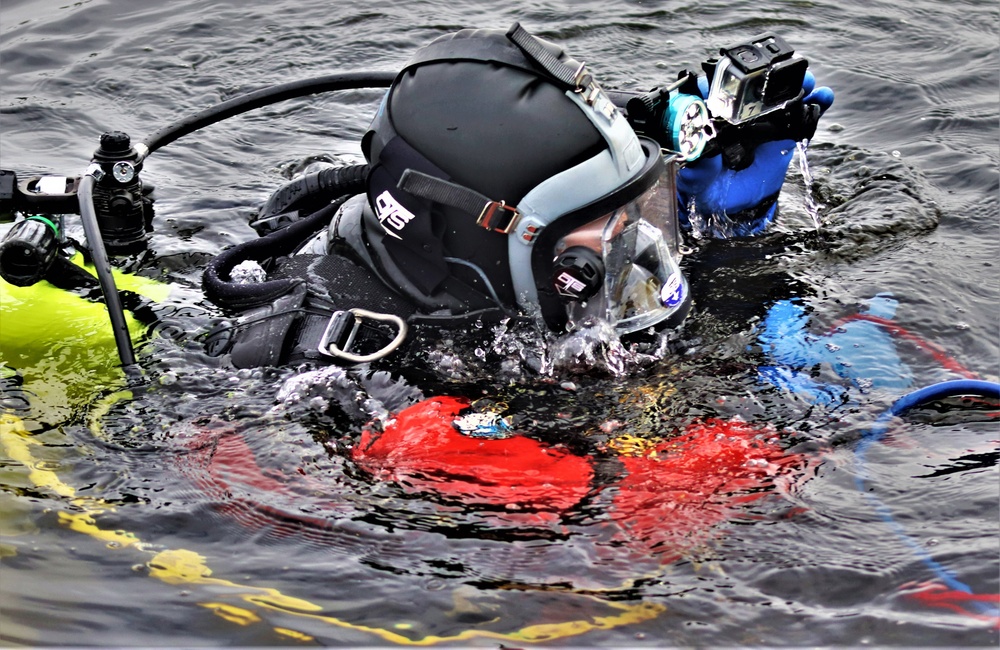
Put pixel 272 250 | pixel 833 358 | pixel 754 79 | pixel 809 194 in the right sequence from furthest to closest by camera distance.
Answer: pixel 809 194 → pixel 754 79 → pixel 272 250 → pixel 833 358

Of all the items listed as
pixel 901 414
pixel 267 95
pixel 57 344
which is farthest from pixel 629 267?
pixel 57 344

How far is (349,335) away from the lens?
3.03m

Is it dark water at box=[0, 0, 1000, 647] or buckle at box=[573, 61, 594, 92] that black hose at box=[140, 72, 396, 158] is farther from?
buckle at box=[573, 61, 594, 92]

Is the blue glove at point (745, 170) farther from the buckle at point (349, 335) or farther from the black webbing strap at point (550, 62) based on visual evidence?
the buckle at point (349, 335)

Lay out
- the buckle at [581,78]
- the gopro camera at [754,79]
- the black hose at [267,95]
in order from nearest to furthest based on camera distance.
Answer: the buckle at [581,78] → the black hose at [267,95] → the gopro camera at [754,79]

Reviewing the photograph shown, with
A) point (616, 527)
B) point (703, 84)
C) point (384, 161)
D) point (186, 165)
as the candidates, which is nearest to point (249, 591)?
point (616, 527)

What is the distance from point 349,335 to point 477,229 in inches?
19.7

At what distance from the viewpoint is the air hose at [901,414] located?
104 inches

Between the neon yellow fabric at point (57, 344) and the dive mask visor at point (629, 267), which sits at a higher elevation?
the dive mask visor at point (629, 267)

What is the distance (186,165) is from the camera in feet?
18.3

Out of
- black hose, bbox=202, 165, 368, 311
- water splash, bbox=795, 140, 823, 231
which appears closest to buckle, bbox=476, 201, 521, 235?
black hose, bbox=202, 165, 368, 311

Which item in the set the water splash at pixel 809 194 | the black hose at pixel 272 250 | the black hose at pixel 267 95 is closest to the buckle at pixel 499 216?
the black hose at pixel 272 250

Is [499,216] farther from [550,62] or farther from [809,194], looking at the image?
[809,194]

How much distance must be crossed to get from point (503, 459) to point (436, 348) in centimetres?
51
